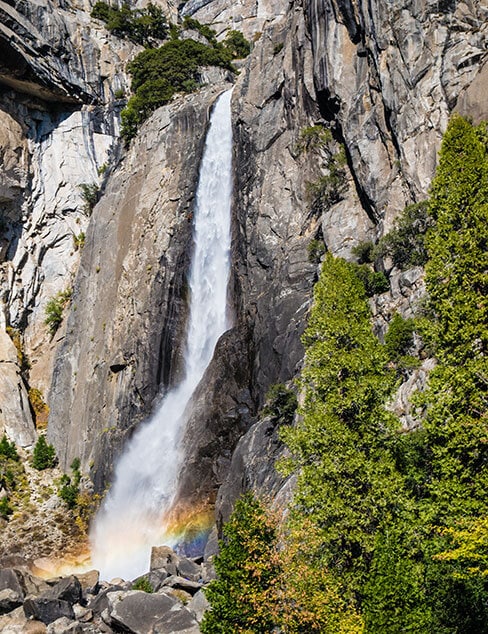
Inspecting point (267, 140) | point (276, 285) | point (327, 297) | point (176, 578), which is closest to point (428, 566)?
point (327, 297)

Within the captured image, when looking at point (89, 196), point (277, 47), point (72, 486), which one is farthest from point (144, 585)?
point (89, 196)

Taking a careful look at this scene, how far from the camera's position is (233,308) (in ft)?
135

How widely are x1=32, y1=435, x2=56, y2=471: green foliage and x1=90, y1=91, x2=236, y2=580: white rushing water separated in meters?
8.03

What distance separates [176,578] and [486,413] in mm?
17191

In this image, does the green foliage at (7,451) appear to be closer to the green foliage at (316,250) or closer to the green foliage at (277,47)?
the green foliage at (316,250)

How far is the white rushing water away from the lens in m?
35.8

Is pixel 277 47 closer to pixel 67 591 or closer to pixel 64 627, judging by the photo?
pixel 67 591

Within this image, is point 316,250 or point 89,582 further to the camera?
point 316,250

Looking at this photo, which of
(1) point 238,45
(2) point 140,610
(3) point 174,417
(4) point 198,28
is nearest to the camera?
(2) point 140,610

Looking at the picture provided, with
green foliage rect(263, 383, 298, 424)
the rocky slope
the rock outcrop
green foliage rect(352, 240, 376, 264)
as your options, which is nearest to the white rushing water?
the rocky slope

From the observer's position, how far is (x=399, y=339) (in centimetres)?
2342

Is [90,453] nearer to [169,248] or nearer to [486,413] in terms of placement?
[169,248]

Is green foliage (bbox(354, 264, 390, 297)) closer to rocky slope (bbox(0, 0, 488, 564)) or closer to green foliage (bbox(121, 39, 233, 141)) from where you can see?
rocky slope (bbox(0, 0, 488, 564))

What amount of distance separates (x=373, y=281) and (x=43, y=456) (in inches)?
1185
